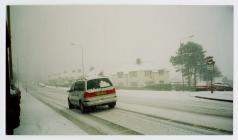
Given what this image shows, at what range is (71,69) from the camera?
16.2 feet

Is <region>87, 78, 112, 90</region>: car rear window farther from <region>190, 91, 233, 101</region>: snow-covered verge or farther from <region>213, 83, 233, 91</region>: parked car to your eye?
<region>213, 83, 233, 91</region>: parked car

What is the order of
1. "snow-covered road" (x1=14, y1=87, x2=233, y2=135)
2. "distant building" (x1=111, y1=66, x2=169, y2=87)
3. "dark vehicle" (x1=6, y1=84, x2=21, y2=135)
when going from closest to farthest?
"snow-covered road" (x1=14, y1=87, x2=233, y2=135), "dark vehicle" (x1=6, y1=84, x2=21, y2=135), "distant building" (x1=111, y1=66, x2=169, y2=87)

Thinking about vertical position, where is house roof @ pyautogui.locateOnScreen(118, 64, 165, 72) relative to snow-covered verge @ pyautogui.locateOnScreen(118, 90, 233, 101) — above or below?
above

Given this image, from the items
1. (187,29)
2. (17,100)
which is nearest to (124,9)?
(187,29)

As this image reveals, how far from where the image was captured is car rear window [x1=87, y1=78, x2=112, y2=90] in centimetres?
492

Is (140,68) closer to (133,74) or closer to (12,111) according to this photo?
(133,74)

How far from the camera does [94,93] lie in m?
4.91

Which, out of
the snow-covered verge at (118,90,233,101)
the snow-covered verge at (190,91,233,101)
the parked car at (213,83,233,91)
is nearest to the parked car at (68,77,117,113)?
the snow-covered verge at (118,90,233,101)

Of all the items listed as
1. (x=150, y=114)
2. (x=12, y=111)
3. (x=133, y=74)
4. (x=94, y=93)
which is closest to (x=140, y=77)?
(x=133, y=74)

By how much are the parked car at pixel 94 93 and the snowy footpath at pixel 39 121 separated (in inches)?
14.2

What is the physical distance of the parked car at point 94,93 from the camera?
489 cm

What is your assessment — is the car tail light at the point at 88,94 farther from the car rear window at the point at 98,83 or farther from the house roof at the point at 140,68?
the house roof at the point at 140,68

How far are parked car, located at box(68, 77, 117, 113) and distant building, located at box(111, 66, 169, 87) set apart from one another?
0.15 m

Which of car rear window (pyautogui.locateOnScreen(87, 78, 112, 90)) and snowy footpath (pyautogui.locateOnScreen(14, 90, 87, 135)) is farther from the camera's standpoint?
car rear window (pyautogui.locateOnScreen(87, 78, 112, 90))
